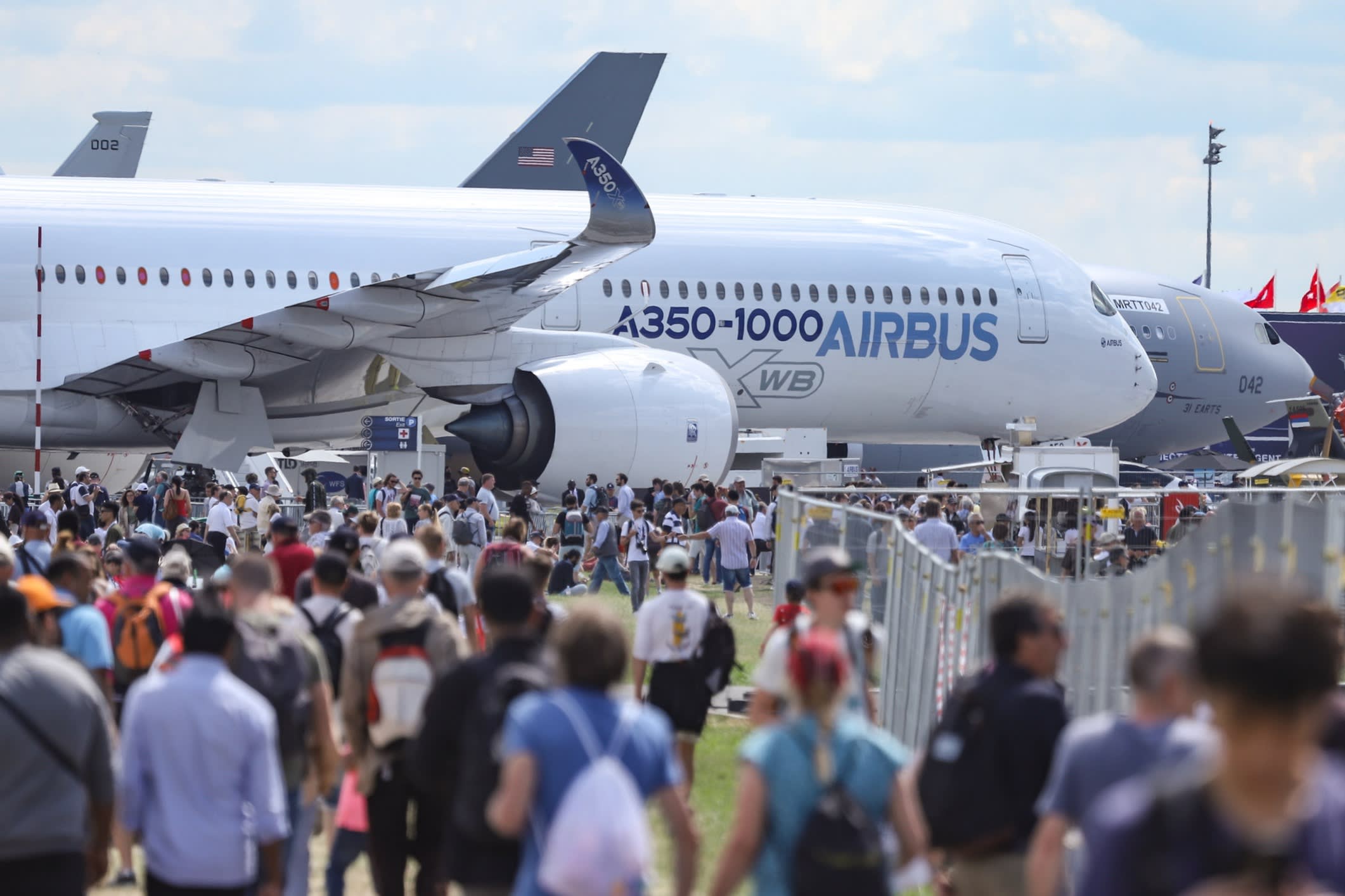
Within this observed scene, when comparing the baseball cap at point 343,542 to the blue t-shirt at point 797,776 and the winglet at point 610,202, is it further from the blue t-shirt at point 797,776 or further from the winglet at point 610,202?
the winglet at point 610,202

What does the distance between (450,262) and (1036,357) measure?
8.57 metres

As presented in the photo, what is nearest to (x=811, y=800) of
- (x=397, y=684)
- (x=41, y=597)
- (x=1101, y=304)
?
(x=397, y=684)

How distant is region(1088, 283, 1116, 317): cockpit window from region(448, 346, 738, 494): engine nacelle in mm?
6720

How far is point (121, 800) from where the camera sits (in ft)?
15.5

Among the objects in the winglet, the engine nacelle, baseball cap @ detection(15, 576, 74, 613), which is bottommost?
baseball cap @ detection(15, 576, 74, 613)

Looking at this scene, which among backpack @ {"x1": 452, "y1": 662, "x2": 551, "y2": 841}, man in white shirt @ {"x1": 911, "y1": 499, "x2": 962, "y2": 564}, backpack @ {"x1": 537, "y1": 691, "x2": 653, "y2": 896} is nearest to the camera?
backpack @ {"x1": 537, "y1": 691, "x2": 653, "y2": 896}

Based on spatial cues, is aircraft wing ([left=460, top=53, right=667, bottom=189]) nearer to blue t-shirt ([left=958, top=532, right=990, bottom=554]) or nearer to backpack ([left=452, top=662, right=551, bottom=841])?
blue t-shirt ([left=958, top=532, right=990, bottom=554])

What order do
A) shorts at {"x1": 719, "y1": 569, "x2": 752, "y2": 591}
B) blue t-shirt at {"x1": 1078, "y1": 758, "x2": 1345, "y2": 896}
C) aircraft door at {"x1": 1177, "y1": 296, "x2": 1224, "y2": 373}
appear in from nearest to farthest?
blue t-shirt at {"x1": 1078, "y1": 758, "x2": 1345, "y2": 896} → shorts at {"x1": 719, "y1": 569, "x2": 752, "y2": 591} → aircraft door at {"x1": 1177, "y1": 296, "x2": 1224, "y2": 373}

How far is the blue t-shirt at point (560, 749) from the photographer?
4027 millimetres

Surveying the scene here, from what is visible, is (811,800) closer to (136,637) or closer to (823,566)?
(823,566)

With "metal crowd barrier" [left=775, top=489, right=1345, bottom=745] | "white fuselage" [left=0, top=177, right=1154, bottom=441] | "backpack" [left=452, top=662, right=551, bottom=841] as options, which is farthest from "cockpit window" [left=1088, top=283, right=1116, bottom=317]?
"backpack" [left=452, top=662, right=551, bottom=841]

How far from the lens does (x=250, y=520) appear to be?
18141mm

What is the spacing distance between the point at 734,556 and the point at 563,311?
22.8ft

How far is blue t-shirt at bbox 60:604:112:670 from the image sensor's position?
6.24 metres
